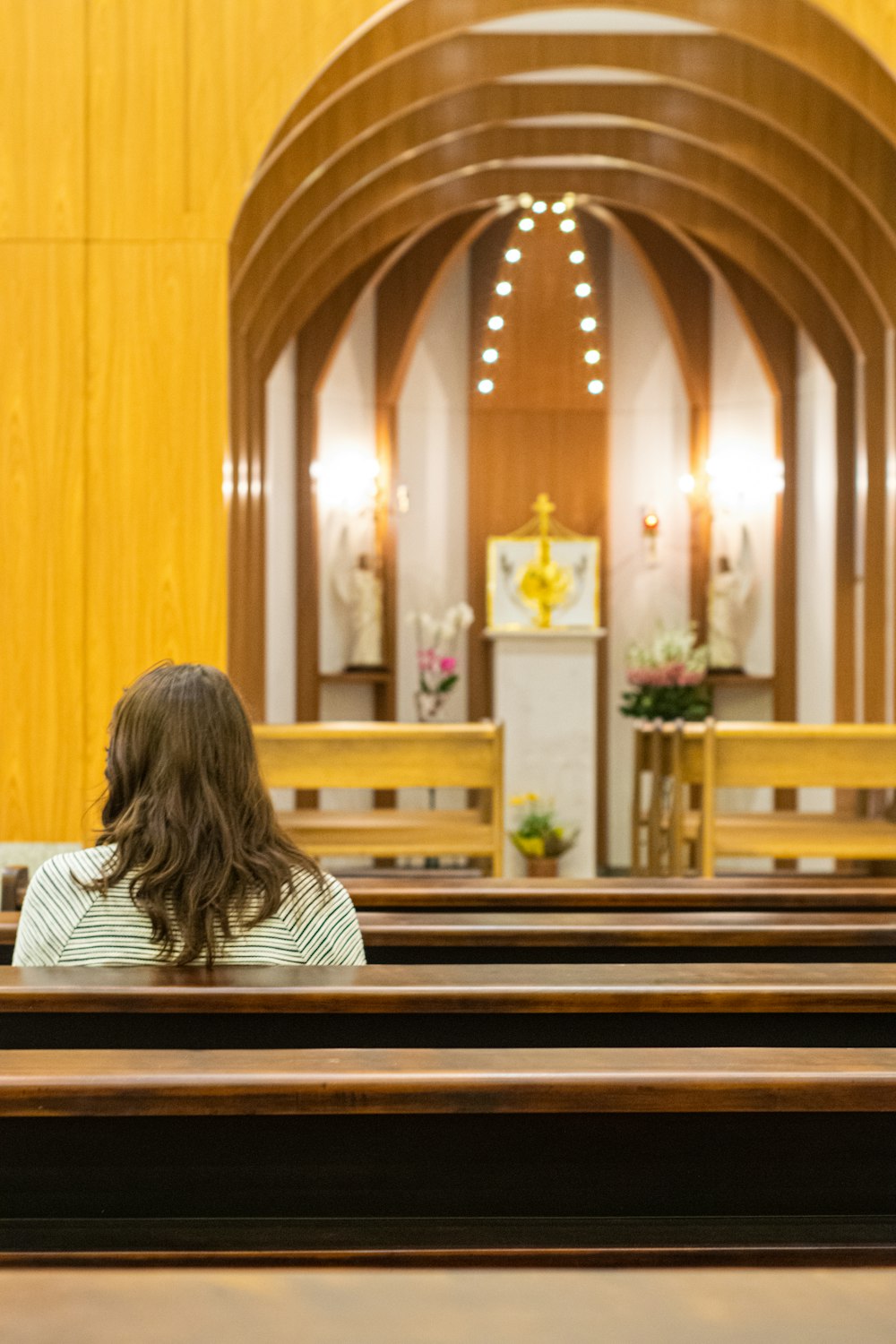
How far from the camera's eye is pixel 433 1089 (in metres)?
1.38

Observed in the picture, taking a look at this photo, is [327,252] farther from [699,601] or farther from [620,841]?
[620,841]

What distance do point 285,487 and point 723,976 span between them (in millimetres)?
9610

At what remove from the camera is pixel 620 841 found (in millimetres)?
12086

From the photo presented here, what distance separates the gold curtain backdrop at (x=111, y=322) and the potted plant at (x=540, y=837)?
15.8ft

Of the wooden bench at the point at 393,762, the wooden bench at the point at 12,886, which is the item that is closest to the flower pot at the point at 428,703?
the wooden bench at the point at 393,762

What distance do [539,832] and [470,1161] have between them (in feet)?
27.4

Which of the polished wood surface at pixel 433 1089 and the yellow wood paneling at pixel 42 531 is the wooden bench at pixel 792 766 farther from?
the polished wood surface at pixel 433 1089

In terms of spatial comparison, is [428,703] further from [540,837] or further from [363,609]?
[540,837]

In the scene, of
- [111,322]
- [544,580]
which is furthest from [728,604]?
[111,322]

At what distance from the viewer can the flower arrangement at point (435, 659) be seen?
11.2 metres

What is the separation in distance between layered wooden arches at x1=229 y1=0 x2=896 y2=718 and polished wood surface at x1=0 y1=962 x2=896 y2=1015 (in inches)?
177

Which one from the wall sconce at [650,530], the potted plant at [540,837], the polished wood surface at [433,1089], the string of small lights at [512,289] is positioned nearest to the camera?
the polished wood surface at [433,1089]
